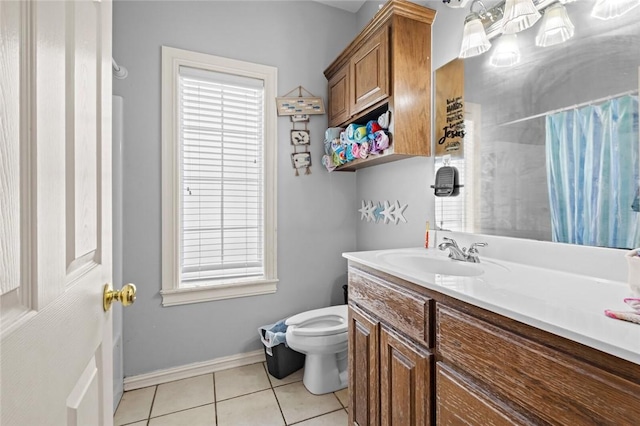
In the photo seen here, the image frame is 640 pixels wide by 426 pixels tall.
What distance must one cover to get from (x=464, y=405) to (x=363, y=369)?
0.55m

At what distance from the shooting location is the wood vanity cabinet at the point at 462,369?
0.56 meters

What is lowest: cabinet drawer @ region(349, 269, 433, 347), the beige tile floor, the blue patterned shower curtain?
the beige tile floor

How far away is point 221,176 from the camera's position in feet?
7.13

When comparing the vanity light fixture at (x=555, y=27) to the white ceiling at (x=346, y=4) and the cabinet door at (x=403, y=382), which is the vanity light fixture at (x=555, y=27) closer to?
the cabinet door at (x=403, y=382)

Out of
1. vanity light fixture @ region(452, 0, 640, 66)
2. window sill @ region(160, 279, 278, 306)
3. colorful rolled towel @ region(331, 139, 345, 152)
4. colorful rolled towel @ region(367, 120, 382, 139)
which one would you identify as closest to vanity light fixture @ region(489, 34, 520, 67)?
vanity light fixture @ region(452, 0, 640, 66)

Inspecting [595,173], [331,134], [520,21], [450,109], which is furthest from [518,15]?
[331,134]

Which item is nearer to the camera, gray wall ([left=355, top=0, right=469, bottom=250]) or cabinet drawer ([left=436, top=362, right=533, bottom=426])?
cabinet drawer ([left=436, top=362, right=533, bottom=426])

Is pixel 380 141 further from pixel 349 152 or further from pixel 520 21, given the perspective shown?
pixel 520 21

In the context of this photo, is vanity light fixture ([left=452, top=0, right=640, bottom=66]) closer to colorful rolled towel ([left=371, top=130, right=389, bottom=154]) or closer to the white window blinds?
colorful rolled towel ([left=371, top=130, right=389, bottom=154])

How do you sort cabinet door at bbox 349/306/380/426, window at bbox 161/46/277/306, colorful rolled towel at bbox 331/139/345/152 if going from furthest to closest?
colorful rolled towel at bbox 331/139/345/152, window at bbox 161/46/277/306, cabinet door at bbox 349/306/380/426

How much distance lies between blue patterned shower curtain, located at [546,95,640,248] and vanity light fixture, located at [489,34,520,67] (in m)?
0.34

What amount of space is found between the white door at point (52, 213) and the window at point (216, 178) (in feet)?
4.61

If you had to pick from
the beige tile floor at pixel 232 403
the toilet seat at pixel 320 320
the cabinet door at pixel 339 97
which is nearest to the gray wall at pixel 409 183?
the cabinet door at pixel 339 97

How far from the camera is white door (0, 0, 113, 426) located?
0.34 m
